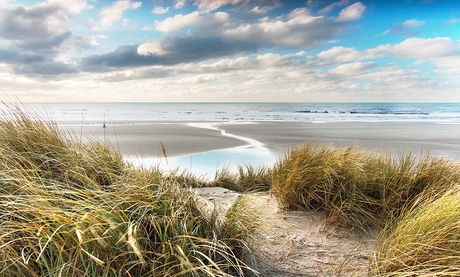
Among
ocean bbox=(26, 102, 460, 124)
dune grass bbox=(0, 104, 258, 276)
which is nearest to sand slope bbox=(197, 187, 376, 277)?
dune grass bbox=(0, 104, 258, 276)

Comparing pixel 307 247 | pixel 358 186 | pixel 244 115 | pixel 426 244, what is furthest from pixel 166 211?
pixel 244 115

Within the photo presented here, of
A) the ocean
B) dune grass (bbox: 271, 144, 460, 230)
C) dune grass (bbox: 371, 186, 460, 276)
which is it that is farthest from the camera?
the ocean

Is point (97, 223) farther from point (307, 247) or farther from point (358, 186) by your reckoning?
point (358, 186)

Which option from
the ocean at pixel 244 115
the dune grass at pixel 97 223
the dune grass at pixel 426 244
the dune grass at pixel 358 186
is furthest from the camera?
the ocean at pixel 244 115

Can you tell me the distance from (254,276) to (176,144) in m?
9.77

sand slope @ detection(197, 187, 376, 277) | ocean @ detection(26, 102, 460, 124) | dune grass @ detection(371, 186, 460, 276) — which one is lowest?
sand slope @ detection(197, 187, 376, 277)

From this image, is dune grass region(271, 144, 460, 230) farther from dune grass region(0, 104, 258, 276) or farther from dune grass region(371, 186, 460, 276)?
dune grass region(0, 104, 258, 276)

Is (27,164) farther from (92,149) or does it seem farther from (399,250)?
→ (399,250)

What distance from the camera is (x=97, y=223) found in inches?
72.8

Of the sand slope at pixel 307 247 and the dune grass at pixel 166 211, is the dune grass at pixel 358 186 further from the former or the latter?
the sand slope at pixel 307 247

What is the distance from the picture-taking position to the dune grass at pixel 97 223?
1.81 m

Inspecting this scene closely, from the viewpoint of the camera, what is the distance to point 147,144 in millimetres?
11664

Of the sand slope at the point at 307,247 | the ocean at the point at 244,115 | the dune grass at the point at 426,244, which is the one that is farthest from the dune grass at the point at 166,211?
the ocean at the point at 244,115

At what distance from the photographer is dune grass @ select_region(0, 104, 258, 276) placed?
71.4 inches
